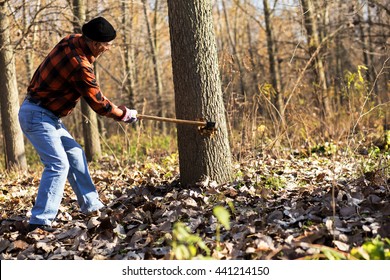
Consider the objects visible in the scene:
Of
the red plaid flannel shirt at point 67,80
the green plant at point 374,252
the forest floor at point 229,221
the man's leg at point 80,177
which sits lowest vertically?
the forest floor at point 229,221

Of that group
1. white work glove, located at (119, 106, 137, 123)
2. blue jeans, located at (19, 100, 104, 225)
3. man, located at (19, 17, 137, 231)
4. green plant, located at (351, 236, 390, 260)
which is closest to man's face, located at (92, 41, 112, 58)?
man, located at (19, 17, 137, 231)

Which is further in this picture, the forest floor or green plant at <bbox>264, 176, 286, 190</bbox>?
green plant at <bbox>264, 176, 286, 190</bbox>

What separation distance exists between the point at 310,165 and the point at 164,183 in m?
1.98

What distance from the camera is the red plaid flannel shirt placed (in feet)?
14.4

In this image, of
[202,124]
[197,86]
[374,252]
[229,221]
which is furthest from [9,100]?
[374,252]

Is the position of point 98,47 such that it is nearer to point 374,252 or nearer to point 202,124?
point 202,124

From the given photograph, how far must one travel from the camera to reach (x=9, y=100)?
8992 millimetres

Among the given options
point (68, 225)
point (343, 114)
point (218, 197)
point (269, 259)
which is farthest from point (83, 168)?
point (343, 114)

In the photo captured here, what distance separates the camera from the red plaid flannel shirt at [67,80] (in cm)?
439

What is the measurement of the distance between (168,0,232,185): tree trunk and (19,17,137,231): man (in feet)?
2.53

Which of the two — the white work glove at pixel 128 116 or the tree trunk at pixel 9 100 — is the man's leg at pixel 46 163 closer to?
the white work glove at pixel 128 116

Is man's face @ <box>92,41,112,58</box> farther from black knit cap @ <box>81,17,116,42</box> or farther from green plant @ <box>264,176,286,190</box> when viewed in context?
green plant @ <box>264,176,286,190</box>

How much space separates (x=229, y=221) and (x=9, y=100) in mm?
6270

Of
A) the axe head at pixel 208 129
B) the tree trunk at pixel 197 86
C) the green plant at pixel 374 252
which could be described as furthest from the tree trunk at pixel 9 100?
the green plant at pixel 374 252
